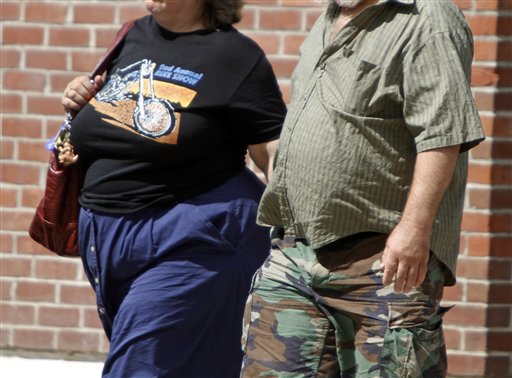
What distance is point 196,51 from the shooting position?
4.10 metres

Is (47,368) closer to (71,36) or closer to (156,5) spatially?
(71,36)

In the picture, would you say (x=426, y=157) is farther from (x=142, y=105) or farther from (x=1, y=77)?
(x=1, y=77)

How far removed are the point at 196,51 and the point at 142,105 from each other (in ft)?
0.89

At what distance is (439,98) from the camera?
10.5ft

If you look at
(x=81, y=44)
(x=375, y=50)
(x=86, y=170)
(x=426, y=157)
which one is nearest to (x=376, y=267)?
(x=426, y=157)

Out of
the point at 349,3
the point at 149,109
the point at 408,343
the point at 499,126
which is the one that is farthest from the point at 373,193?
the point at 499,126

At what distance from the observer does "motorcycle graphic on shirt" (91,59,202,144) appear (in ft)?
13.1

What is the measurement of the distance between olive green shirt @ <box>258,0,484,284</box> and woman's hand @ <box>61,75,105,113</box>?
1.00 meters

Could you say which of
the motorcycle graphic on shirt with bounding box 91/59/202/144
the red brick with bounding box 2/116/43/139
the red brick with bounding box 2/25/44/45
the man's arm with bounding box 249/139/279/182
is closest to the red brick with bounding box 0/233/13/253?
the red brick with bounding box 2/116/43/139

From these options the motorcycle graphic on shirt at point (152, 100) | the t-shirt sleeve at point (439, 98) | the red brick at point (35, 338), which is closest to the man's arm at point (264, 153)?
the motorcycle graphic on shirt at point (152, 100)

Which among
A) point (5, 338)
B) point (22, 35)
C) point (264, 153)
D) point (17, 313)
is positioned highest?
point (22, 35)

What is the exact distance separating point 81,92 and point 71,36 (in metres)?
1.41

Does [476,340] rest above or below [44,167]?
below

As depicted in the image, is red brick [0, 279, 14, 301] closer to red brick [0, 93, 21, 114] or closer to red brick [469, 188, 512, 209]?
red brick [0, 93, 21, 114]
